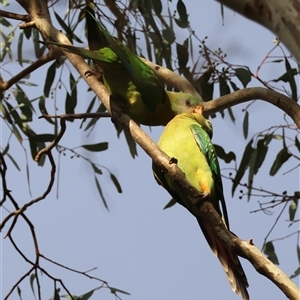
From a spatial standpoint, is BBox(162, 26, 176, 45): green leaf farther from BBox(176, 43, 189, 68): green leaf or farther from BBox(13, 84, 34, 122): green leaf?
BBox(13, 84, 34, 122): green leaf

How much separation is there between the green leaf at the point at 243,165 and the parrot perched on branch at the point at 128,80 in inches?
30.6

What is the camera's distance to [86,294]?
10.8ft

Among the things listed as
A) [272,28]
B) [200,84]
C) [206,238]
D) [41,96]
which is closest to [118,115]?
[206,238]

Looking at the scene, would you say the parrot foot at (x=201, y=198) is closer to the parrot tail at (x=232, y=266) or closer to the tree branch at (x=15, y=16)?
the parrot tail at (x=232, y=266)

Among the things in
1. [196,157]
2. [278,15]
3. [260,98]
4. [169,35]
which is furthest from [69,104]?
[278,15]

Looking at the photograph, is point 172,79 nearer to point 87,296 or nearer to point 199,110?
point 199,110

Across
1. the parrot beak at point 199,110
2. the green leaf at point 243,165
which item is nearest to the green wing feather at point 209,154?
the parrot beak at point 199,110

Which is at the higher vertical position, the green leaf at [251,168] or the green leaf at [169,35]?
the green leaf at [169,35]

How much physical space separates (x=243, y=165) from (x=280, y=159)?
235mm

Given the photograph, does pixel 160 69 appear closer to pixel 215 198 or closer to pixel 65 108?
pixel 215 198

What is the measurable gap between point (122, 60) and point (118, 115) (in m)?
0.22

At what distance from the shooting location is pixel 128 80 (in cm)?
246

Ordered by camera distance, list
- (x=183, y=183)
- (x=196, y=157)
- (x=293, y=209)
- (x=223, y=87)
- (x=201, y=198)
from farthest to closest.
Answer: (x=293, y=209), (x=223, y=87), (x=196, y=157), (x=201, y=198), (x=183, y=183)

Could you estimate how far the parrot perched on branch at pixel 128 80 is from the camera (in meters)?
2.36
